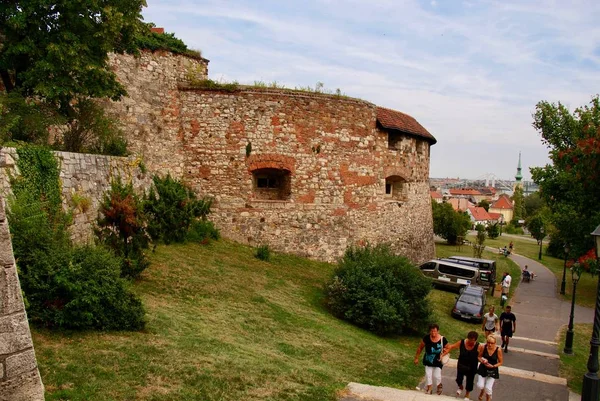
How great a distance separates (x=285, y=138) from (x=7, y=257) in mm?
12350

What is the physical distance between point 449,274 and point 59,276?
17155mm

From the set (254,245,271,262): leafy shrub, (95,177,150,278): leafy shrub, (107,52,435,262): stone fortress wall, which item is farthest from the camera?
(254,245,271,262): leafy shrub

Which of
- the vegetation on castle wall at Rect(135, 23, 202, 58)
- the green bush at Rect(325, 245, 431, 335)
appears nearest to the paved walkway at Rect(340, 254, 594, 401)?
the green bush at Rect(325, 245, 431, 335)

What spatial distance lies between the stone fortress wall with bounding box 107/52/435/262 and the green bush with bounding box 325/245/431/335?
3.43 meters

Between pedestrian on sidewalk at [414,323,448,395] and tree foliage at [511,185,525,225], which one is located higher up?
tree foliage at [511,185,525,225]

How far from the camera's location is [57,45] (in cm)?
945

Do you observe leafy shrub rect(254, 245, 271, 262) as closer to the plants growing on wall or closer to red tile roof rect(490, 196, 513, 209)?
the plants growing on wall

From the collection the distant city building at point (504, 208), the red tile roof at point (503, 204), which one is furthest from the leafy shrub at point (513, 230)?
the red tile roof at point (503, 204)

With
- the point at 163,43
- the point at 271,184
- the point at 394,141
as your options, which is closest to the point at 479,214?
the point at 394,141

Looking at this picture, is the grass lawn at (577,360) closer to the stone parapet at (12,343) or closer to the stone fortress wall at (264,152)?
the stone fortress wall at (264,152)

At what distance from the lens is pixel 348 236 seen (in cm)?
1722

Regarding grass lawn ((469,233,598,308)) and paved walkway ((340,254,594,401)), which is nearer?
paved walkway ((340,254,594,401))

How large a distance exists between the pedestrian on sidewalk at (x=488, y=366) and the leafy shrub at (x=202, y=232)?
30.8 ft

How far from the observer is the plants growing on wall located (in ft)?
21.8
